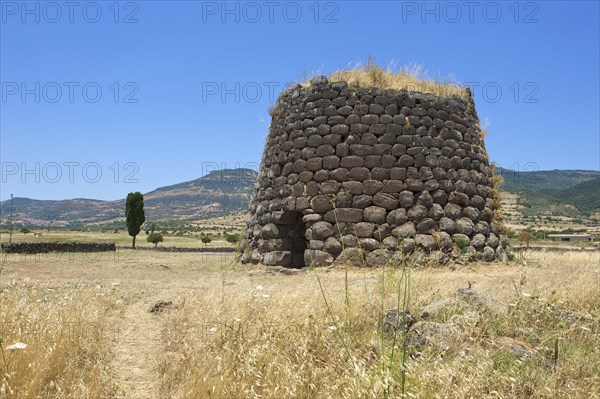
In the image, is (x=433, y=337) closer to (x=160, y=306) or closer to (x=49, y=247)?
(x=160, y=306)

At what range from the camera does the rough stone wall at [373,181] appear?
11.1 meters

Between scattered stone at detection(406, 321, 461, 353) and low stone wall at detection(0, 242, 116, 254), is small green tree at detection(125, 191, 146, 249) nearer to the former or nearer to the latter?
low stone wall at detection(0, 242, 116, 254)

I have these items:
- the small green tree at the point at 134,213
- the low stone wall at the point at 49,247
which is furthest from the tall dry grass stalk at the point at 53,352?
the small green tree at the point at 134,213

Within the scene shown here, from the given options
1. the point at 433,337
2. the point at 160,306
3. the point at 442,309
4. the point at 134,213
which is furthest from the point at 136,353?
the point at 134,213

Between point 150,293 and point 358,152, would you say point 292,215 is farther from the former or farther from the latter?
point 150,293

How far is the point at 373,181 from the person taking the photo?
1123 centimetres

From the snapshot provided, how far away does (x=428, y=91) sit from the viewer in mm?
12484

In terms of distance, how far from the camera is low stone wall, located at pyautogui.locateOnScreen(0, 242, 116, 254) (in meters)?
23.6

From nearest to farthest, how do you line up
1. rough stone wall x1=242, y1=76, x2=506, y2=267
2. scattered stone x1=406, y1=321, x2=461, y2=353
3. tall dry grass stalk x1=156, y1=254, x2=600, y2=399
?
tall dry grass stalk x1=156, y1=254, x2=600, y2=399 → scattered stone x1=406, y1=321, x2=461, y2=353 → rough stone wall x1=242, y1=76, x2=506, y2=267

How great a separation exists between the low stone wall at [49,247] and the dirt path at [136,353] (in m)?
19.8

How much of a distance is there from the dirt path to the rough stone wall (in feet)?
17.5

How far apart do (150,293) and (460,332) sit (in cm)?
632

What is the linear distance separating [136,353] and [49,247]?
78.0 ft

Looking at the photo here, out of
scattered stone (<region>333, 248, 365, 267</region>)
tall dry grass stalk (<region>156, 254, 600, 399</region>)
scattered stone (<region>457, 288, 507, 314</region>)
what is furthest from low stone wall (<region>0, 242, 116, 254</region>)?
scattered stone (<region>457, 288, 507, 314</region>)
